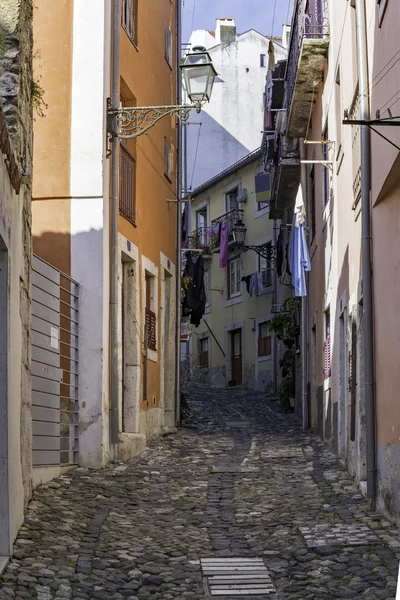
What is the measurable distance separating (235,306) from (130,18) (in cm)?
2286

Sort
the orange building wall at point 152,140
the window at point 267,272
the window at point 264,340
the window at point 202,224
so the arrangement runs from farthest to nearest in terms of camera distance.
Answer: the window at point 202,224 → the window at point 264,340 → the window at point 267,272 → the orange building wall at point 152,140

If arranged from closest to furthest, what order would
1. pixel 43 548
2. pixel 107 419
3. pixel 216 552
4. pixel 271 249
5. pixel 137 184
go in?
pixel 43 548 < pixel 216 552 < pixel 107 419 < pixel 137 184 < pixel 271 249

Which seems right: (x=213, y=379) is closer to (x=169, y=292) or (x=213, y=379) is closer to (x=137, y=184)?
(x=169, y=292)

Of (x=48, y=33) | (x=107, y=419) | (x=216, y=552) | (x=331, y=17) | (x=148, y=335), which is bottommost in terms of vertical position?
(x=216, y=552)

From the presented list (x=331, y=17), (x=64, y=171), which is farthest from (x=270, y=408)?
(x=64, y=171)

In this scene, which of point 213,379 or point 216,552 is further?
point 213,379

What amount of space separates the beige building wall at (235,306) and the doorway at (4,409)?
25530 millimetres

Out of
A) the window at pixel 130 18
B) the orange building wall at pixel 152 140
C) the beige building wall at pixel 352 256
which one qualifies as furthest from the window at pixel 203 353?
the window at pixel 130 18

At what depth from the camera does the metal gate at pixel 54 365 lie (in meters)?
10.8

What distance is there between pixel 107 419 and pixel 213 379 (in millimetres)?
26928

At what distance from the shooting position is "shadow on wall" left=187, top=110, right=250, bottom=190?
136 feet

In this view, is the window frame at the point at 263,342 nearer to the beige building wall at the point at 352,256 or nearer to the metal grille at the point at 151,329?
the beige building wall at the point at 352,256

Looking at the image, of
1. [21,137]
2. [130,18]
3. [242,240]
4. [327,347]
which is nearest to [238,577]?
[21,137]

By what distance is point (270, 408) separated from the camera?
25.2m
